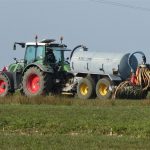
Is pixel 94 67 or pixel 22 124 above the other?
pixel 94 67

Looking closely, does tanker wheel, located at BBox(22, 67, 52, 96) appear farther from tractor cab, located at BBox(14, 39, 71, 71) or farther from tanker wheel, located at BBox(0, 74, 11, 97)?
tanker wheel, located at BBox(0, 74, 11, 97)

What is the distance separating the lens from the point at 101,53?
1184 inches

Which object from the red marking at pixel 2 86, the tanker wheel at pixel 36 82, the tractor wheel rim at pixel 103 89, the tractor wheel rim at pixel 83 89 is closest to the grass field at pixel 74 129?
the tractor wheel rim at pixel 103 89

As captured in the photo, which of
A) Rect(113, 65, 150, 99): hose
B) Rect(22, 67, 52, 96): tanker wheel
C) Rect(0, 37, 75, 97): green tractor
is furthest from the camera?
Rect(0, 37, 75, 97): green tractor

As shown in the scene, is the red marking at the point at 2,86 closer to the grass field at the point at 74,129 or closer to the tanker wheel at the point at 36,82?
the tanker wheel at the point at 36,82

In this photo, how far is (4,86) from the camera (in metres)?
31.8

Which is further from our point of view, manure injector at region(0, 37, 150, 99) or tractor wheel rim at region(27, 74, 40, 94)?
tractor wheel rim at region(27, 74, 40, 94)

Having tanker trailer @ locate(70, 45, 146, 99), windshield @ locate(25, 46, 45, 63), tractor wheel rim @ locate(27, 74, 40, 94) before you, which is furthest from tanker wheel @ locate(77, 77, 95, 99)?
windshield @ locate(25, 46, 45, 63)

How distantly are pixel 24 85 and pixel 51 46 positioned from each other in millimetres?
2276

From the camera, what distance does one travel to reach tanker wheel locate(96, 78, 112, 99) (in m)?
28.7

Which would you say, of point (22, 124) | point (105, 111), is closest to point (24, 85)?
point (105, 111)

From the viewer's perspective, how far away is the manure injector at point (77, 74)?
28688mm

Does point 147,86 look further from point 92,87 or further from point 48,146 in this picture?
point 48,146

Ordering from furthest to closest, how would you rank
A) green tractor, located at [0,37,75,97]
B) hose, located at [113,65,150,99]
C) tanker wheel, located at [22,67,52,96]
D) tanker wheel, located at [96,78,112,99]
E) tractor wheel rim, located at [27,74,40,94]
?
1. tractor wheel rim, located at [27,74,40,94]
2. green tractor, located at [0,37,75,97]
3. tanker wheel, located at [22,67,52,96]
4. tanker wheel, located at [96,78,112,99]
5. hose, located at [113,65,150,99]
